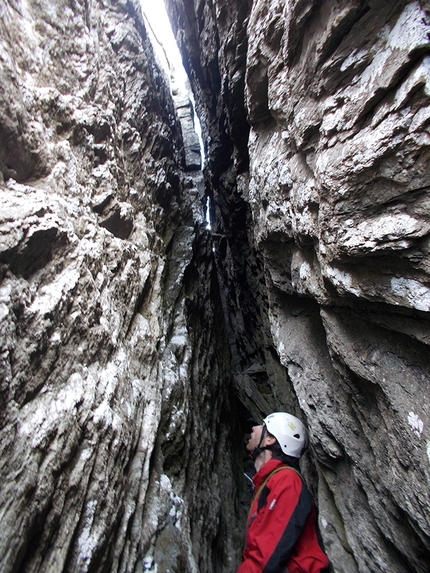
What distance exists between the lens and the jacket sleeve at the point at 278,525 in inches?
105

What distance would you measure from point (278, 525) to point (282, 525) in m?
0.04

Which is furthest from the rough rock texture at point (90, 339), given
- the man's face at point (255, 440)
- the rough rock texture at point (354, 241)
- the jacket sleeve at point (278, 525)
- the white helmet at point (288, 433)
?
the rough rock texture at point (354, 241)

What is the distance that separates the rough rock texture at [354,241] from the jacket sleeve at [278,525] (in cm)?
55

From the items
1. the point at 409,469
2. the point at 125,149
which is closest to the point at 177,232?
the point at 125,149

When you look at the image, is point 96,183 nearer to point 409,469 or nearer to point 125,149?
point 125,149

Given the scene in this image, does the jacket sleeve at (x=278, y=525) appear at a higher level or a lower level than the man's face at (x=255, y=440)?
lower

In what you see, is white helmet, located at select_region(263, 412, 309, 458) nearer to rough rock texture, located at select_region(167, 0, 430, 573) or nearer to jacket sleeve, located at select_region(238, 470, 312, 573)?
rough rock texture, located at select_region(167, 0, 430, 573)

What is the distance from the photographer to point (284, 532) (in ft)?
9.01

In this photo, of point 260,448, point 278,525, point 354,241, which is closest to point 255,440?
point 260,448

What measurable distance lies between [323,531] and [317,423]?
3.59ft

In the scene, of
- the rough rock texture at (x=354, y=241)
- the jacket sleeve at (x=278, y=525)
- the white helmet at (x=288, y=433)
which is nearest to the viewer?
the rough rock texture at (x=354, y=241)

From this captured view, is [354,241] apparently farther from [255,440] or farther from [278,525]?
[255,440]

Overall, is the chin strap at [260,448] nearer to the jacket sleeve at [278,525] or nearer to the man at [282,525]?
the man at [282,525]

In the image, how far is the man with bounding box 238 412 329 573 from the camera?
269cm
